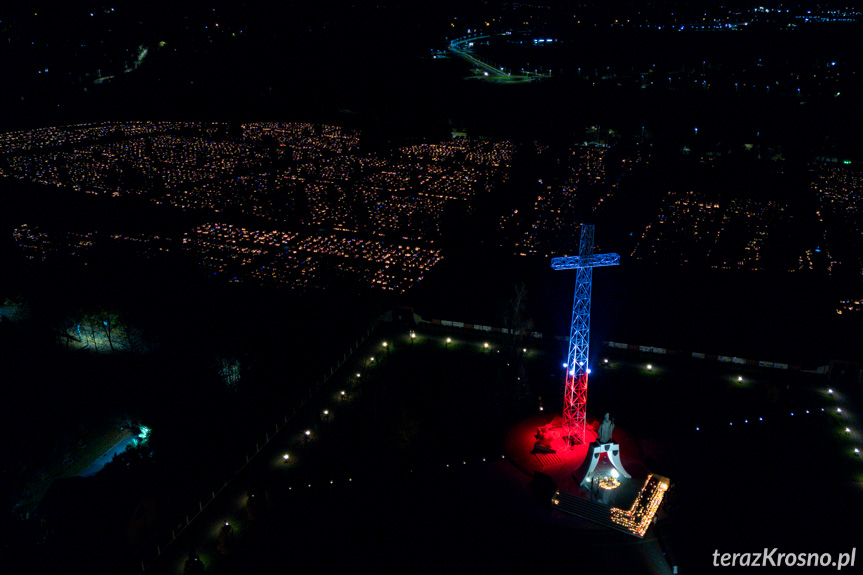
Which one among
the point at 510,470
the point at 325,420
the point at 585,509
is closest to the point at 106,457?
the point at 325,420

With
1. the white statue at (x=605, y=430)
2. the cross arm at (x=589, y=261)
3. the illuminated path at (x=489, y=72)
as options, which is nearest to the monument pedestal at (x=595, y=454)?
the white statue at (x=605, y=430)

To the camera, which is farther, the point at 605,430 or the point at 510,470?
the point at 510,470

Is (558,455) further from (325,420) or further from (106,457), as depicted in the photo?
(106,457)

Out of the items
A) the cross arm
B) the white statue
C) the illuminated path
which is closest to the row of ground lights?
the white statue

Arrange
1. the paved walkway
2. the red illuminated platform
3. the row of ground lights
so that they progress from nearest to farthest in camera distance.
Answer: the row of ground lights → the red illuminated platform → the paved walkway

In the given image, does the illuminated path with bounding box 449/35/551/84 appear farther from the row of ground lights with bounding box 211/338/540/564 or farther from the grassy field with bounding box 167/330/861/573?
the grassy field with bounding box 167/330/861/573

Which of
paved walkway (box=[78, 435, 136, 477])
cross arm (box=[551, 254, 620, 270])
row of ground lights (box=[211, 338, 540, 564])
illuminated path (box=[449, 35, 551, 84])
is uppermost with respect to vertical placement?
Answer: illuminated path (box=[449, 35, 551, 84])

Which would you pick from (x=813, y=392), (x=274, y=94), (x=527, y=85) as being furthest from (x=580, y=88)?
(x=813, y=392)
